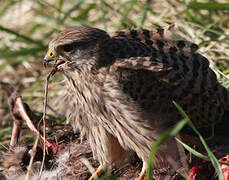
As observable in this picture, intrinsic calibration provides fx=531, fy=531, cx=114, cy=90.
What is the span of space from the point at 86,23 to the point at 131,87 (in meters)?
2.91

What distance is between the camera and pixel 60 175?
13.3 feet

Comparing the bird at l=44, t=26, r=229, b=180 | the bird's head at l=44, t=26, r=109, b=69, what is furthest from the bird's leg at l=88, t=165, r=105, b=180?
the bird's head at l=44, t=26, r=109, b=69

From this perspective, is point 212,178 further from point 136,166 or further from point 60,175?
point 60,175

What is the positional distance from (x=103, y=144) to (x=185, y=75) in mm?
788

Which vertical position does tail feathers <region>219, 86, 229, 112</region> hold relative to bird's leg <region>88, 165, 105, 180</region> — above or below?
above

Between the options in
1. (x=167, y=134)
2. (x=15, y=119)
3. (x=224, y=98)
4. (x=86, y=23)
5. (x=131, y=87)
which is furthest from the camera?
(x=86, y=23)

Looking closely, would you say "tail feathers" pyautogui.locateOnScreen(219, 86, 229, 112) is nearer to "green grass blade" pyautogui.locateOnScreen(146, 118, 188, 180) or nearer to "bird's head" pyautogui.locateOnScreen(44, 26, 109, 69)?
"bird's head" pyautogui.locateOnScreen(44, 26, 109, 69)

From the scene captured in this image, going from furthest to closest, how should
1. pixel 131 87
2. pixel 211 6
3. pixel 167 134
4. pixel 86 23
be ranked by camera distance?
pixel 86 23, pixel 211 6, pixel 131 87, pixel 167 134

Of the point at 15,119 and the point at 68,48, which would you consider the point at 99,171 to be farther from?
the point at 68,48

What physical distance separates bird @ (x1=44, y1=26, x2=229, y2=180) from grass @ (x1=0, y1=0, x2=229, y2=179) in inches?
34.0

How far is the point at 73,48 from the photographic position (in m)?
3.71

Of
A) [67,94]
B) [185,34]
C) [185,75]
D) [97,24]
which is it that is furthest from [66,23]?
[185,75]

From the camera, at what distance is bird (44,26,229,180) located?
12.0 feet

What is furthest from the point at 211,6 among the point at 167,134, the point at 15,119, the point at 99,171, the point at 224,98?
the point at 167,134
